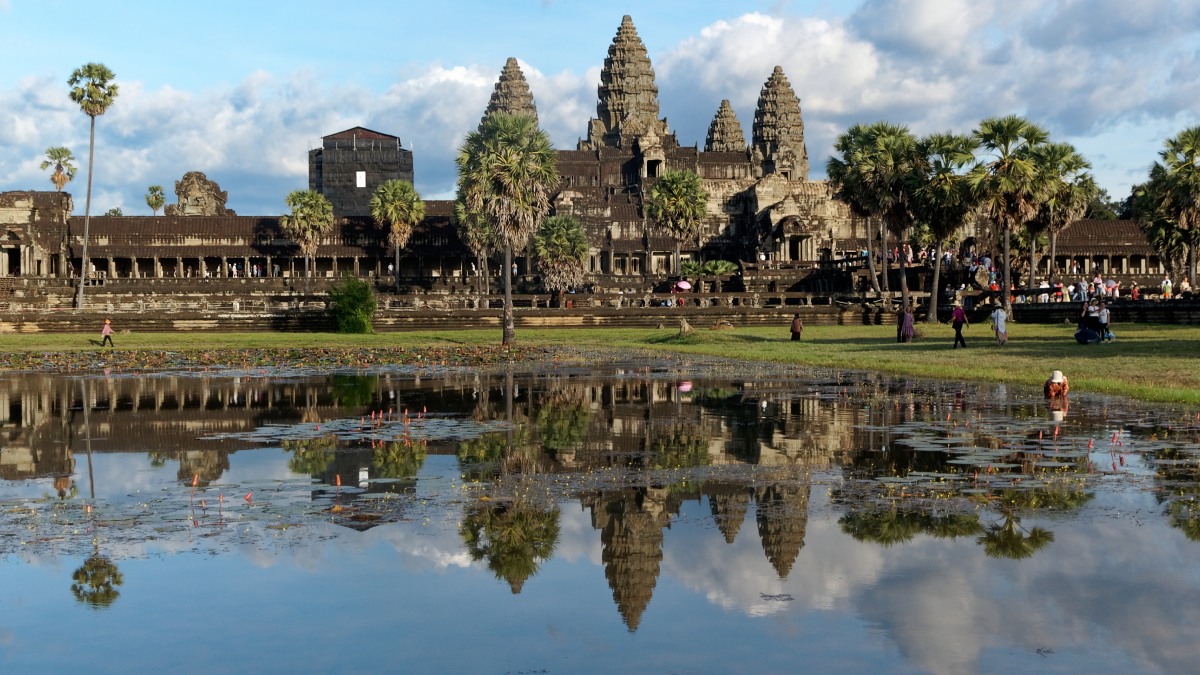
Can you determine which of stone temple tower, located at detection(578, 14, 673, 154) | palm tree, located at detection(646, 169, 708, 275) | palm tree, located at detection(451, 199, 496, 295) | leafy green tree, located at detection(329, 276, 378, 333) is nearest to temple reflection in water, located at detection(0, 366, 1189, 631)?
leafy green tree, located at detection(329, 276, 378, 333)

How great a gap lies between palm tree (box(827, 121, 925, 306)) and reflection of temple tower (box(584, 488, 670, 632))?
45561 millimetres

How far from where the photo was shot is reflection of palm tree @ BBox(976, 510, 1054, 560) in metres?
9.69

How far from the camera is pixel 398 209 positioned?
9044 centimetres

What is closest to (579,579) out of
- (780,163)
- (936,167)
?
(936,167)

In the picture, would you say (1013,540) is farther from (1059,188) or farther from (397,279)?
(397,279)

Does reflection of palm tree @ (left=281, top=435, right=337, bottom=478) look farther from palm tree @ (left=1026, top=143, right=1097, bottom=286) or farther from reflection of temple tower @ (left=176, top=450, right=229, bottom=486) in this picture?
palm tree @ (left=1026, top=143, right=1097, bottom=286)

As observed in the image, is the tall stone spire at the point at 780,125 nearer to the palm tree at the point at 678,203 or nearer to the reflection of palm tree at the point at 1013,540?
the palm tree at the point at 678,203

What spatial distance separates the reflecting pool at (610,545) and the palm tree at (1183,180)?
1542 inches

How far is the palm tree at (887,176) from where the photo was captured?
58781 millimetres

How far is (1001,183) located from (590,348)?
19621 mm

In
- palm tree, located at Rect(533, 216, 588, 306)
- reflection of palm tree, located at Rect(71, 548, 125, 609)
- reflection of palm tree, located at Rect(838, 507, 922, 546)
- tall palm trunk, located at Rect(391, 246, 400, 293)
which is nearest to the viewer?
reflection of palm tree, located at Rect(71, 548, 125, 609)

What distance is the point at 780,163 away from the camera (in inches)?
5256

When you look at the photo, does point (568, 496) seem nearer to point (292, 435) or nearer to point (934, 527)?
point (934, 527)

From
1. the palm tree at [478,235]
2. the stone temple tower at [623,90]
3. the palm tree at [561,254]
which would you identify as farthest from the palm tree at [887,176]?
the stone temple tower at [623,90]
